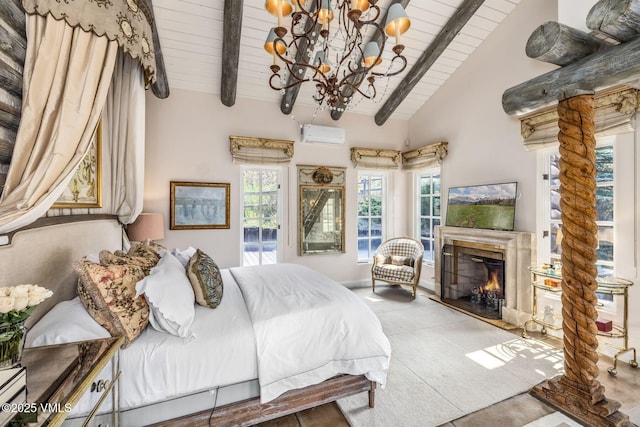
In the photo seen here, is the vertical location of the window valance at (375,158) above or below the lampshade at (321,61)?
below

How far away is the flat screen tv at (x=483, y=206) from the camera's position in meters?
3.33

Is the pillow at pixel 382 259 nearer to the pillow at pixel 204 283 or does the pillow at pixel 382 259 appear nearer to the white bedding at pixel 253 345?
the white bedding at pixel 253 345

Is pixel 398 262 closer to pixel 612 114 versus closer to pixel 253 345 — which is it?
pixel 612 114

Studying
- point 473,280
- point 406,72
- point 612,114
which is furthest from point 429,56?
point 473,280

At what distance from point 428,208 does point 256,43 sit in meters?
3.51

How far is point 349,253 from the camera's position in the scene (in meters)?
4.81

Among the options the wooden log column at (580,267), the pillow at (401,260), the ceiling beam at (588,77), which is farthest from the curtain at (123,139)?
the pillow at (401,260)

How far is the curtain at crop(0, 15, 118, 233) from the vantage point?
46.4 inches

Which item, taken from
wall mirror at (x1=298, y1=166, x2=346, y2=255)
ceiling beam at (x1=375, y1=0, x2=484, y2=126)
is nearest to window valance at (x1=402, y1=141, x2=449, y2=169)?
ceiling beam at (x1=375, y1=0, x2=484, y2=126)

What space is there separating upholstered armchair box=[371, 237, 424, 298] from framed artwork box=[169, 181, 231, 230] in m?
2.39

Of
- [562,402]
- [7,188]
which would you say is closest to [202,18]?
[7,188]

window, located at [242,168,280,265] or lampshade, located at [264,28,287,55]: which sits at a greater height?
lampshade, located at [264,28,287,55]

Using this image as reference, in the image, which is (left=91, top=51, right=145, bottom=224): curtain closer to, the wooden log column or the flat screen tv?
the wooden log column

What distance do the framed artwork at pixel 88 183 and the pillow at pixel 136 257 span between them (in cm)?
45
